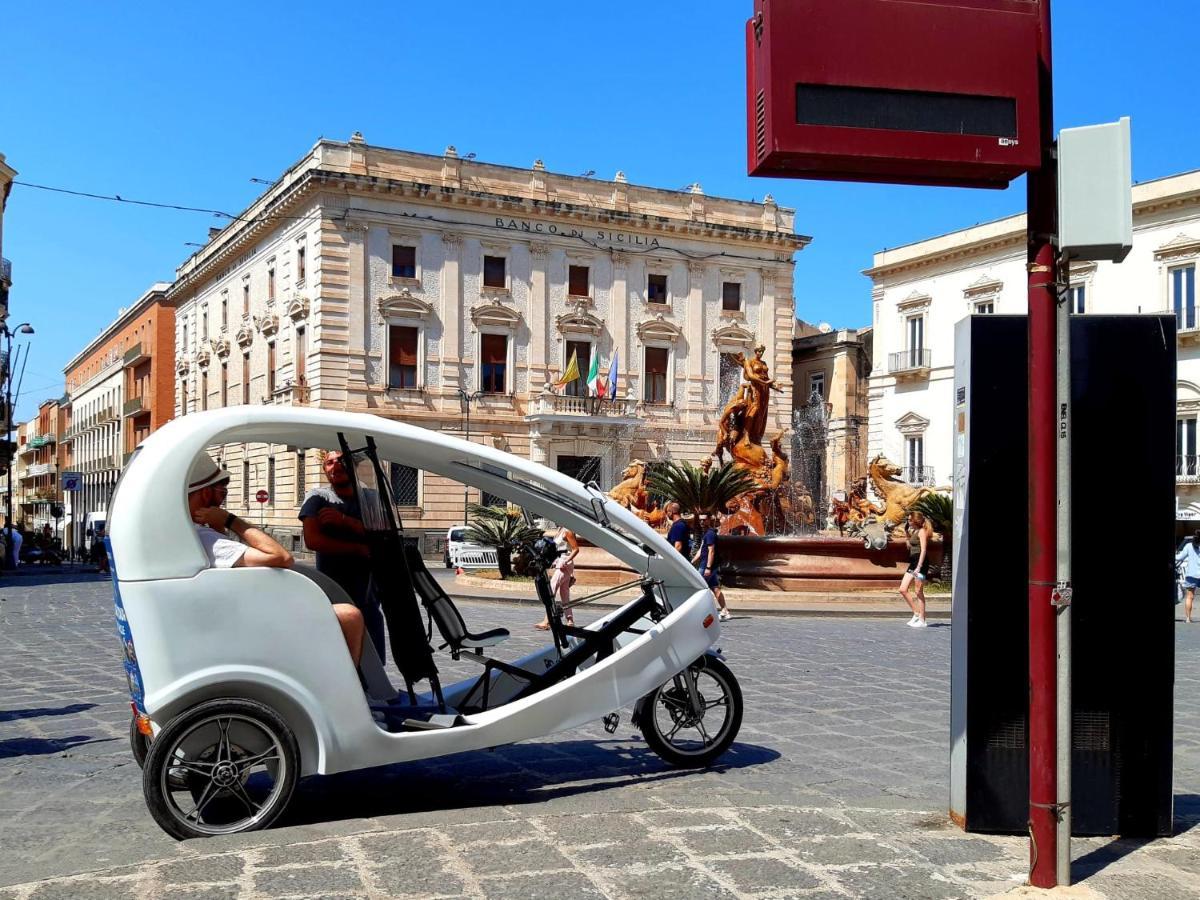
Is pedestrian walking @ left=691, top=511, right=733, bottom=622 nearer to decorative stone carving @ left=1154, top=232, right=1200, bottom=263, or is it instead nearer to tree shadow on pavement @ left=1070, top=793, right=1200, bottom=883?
tree shadow on pavement @ left=1070, top=793, right=1200, bottom=883

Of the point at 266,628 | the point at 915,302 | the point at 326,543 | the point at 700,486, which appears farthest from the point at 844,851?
the point at 915,302

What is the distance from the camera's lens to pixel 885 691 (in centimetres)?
940

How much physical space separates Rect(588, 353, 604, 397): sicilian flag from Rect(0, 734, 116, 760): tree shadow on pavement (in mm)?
38595

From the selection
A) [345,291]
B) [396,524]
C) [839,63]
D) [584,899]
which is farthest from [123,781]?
[345,291]

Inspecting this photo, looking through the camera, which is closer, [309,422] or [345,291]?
[309,422]

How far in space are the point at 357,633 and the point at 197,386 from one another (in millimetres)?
55386

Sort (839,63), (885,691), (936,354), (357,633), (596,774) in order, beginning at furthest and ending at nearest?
(936,354) < (885,691) < (596,774) < (357,633) < (839,63)

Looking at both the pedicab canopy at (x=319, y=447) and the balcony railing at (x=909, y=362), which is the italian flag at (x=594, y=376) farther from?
the pedicab canopy at (x=319, y=447)

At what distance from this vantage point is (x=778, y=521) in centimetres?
2388

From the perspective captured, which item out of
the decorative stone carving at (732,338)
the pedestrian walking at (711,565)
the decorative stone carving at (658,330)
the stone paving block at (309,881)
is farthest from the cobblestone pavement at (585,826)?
the decorative stone carving at (732,338)

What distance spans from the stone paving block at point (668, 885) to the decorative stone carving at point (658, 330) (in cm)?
4460

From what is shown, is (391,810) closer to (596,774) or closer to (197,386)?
(596,774)

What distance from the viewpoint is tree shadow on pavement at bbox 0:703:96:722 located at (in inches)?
316

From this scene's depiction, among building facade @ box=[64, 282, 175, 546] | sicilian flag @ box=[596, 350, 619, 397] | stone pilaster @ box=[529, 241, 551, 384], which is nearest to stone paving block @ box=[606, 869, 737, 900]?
sicilian flag @ box=[596, 350, 619, 397]
